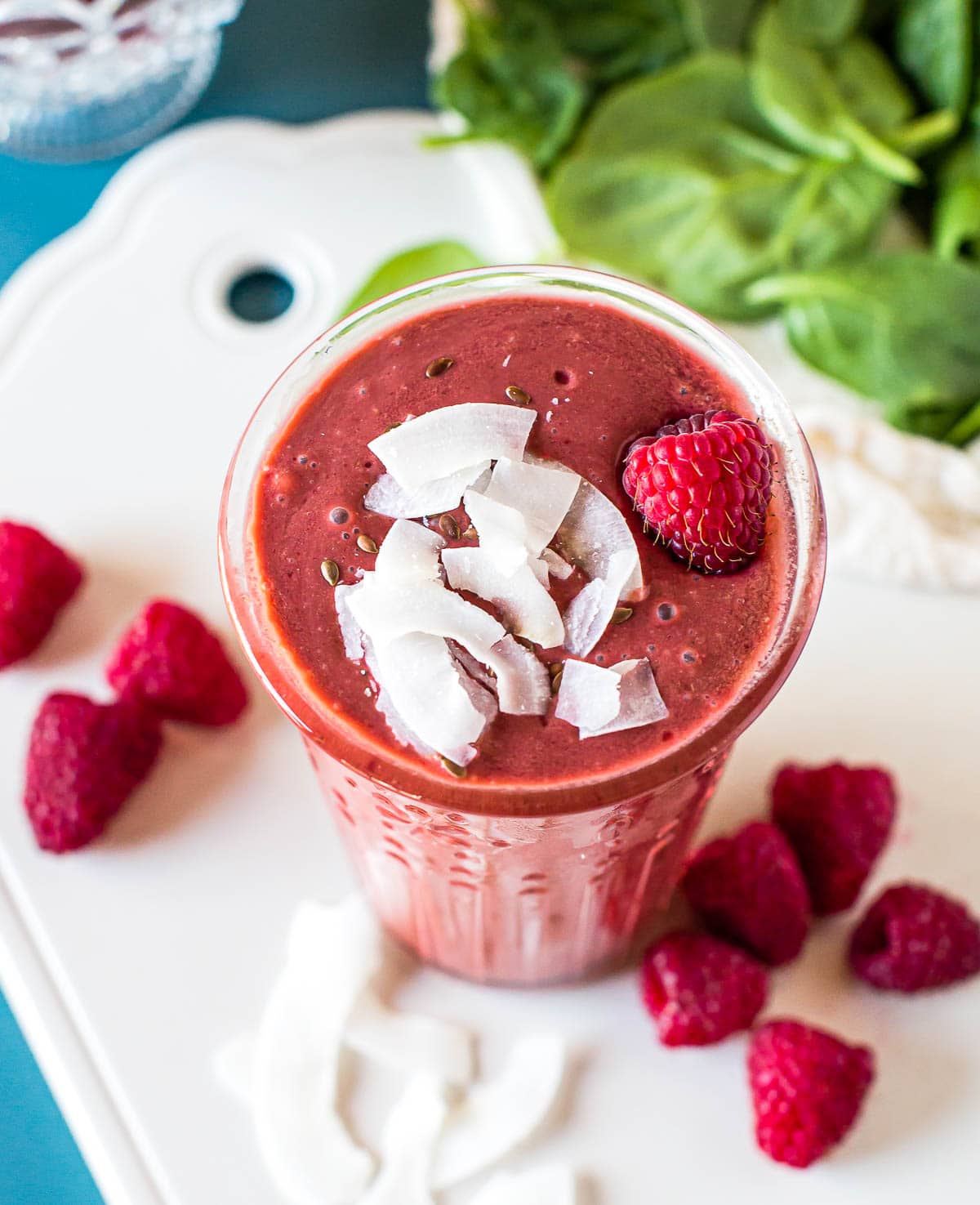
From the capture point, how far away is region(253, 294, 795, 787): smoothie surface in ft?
3.72

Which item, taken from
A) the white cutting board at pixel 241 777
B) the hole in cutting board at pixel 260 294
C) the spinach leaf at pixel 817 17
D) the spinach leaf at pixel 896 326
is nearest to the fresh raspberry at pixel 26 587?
the white cutting board at pixel 241 777

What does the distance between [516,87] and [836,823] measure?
3.49 feet

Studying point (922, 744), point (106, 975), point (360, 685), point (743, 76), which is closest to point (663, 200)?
point (743, 76)

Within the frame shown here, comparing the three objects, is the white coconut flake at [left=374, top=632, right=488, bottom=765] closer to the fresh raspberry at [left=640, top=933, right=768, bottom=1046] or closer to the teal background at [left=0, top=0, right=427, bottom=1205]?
the fresh raspberry at [left=640, top=933, right=768, bottom=1046]

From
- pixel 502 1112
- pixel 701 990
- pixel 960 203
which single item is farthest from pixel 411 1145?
pixel 960 203

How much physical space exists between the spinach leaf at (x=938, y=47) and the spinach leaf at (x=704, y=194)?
164 millimetres

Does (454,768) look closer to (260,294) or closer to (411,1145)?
(411,1145)

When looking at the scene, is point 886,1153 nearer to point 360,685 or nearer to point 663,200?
point 360,685

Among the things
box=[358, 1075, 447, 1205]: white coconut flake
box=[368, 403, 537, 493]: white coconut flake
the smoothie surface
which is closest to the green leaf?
the smoothie surface

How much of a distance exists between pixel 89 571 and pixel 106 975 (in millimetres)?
497

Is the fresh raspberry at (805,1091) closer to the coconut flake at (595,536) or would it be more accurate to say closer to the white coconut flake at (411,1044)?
the white coconut flake at (411,1044)

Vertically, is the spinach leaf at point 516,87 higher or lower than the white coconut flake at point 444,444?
lower

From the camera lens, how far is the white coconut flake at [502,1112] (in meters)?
1.50

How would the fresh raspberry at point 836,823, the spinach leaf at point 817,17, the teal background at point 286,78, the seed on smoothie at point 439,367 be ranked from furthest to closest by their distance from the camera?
the teal background at point 286,78, the spinach leaf at point 817,17, the fresh raspberry at point 836,823, the seed on smoothie at point 439,367
